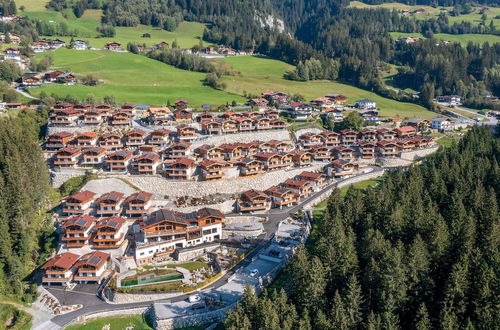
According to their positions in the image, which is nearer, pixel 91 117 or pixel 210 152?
pixel 210 152

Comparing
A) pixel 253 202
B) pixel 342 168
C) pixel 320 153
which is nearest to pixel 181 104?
pixel 320 153

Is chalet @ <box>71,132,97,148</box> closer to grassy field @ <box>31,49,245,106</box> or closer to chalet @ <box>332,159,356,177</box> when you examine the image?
grassy field @ <box>31,49,245,106</box>

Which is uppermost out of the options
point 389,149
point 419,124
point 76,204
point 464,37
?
point 464,37

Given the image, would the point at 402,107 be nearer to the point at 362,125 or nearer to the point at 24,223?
the point at 362,125

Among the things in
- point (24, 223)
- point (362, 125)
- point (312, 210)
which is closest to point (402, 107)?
point (362, 125)

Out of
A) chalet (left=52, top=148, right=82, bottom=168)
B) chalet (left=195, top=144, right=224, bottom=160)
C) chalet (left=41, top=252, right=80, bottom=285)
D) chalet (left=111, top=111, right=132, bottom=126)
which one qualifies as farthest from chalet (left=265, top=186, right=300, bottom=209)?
chalet (left=111, top=111, right=132, bottom=126)

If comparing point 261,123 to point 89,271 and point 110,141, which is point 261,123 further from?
point 89,271
